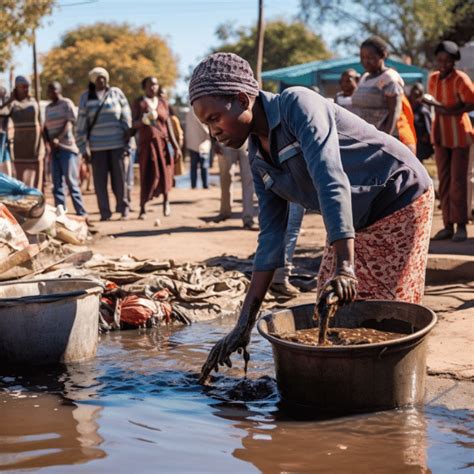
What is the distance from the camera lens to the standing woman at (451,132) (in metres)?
8.66

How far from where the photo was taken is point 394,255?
4.01m

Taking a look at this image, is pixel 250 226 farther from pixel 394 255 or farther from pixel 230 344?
pixel 394 255

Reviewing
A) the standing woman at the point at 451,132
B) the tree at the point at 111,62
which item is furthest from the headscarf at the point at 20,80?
the tree at the point at 111,62

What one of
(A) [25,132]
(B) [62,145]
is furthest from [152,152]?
(A) [25,132]

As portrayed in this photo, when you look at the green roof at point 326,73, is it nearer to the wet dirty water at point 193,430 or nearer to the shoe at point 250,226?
the shoe at point 250,226

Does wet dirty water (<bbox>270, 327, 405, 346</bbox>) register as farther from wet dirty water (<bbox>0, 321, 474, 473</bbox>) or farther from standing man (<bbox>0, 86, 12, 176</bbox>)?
standing man (<bbox>0, 86, 12, 176</bbox>)

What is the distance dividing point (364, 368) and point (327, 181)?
2.49 feet

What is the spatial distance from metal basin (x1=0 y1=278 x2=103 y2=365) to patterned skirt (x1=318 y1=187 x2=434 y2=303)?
1.49 meters

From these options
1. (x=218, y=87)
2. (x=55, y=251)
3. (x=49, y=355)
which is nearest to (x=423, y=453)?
(x=218, y=87)

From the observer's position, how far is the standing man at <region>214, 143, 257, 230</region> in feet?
35.2

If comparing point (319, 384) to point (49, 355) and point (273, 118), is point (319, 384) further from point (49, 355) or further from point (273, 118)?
point (49, 355)

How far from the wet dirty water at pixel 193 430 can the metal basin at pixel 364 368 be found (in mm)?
73

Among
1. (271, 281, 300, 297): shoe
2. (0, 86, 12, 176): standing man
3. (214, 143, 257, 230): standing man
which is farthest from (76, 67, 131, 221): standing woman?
(271, 281, 300, 297): shoe

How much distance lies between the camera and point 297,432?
12.4 feet
